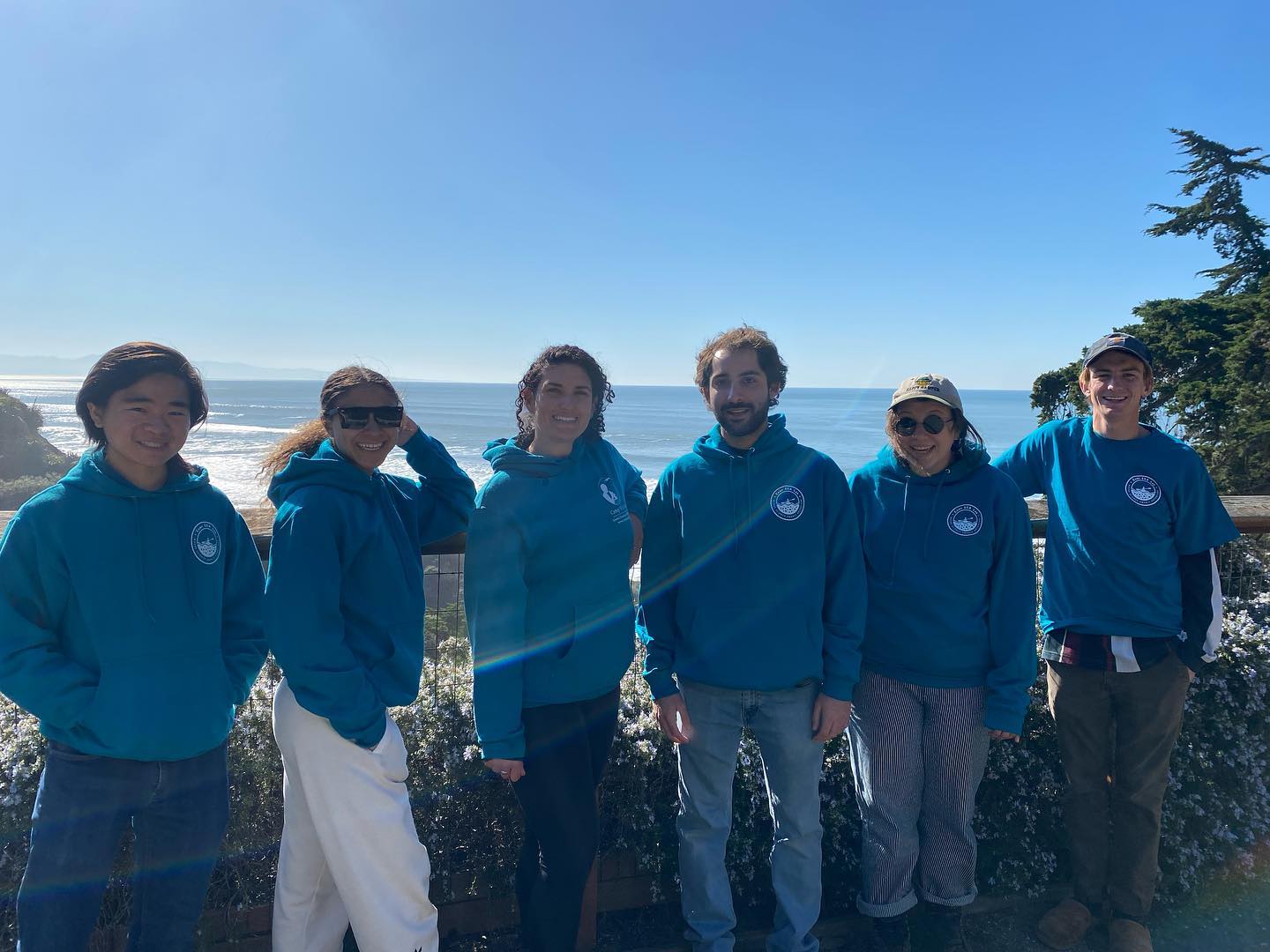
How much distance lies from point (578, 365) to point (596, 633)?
880 mm

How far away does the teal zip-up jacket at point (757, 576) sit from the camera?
2.69m

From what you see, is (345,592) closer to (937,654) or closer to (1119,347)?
(937,654)

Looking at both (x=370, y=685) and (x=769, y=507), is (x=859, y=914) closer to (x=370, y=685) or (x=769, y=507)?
(x=769, y=507)

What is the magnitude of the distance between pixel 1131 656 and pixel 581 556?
214cm

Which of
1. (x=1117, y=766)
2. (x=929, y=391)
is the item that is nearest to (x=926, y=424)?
(x=929, y=391)

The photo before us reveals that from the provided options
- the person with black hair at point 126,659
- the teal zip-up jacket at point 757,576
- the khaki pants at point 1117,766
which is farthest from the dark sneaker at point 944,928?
the person with black hair at point 126,659

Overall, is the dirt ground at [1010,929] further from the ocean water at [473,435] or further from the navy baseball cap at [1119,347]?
the ocean water at [473,435]

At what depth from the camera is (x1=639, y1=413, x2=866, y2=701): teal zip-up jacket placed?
2686 millimetres

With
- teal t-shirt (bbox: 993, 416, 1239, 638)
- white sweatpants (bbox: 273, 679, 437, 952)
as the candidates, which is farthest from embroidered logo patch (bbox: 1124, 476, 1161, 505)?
white sweatpants (bbox: 273, 679, 437, 952)

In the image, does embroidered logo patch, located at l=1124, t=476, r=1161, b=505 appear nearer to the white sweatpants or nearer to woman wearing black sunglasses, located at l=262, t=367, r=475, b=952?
woman wearing black sunglasses, located at l=262, t=367, r=475, b=952

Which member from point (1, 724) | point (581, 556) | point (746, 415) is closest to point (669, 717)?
point (581, 556)

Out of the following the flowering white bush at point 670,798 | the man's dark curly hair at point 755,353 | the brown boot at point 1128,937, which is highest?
the man's dark curly hair at point 755,353

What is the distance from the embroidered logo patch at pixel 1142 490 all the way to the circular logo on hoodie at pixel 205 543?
3.20 m

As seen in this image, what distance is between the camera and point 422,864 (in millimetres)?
2373
